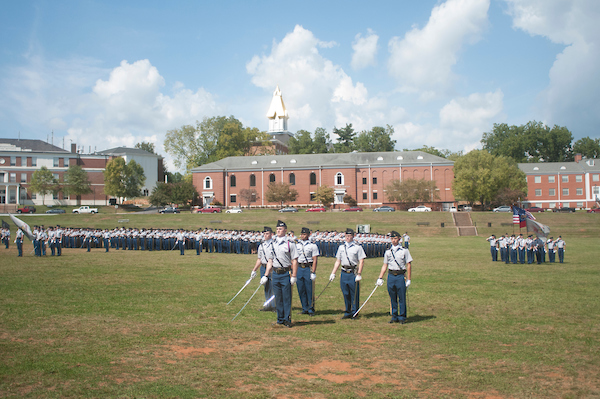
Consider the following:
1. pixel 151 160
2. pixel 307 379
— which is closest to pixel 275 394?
pixel 307 379

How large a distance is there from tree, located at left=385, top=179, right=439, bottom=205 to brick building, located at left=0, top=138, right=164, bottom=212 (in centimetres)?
5211

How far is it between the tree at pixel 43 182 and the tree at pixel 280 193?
117 feet

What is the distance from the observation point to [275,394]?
5.98 meters

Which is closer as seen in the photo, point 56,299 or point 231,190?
point 56,299

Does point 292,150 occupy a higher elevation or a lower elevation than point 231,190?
higher

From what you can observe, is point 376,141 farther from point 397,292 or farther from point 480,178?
point 397,292

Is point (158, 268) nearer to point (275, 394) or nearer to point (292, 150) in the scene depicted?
point (275, 394)

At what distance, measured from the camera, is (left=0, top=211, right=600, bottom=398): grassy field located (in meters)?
6.27

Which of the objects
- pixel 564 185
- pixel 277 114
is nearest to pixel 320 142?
pixel 277 114

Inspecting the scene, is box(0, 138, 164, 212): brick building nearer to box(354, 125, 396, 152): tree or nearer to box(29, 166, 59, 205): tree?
box(29, 166, 59, 205): tree

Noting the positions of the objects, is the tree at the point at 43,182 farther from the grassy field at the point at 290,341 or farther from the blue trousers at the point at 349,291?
the blue trousers at the point at 349,291

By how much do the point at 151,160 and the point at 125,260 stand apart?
238 feet

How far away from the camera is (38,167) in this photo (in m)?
76.3

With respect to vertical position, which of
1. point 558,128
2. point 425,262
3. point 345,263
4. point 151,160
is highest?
point 558,128
